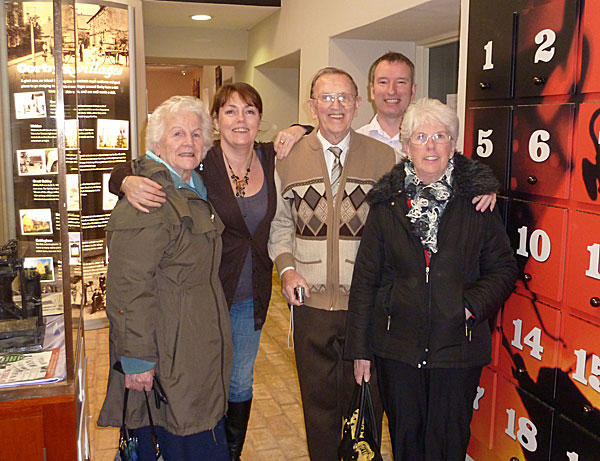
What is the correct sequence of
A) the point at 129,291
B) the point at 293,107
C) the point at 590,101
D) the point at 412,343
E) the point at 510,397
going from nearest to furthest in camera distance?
1. the point at 129,291
2. the point at 590,101
3. the point at 412,343
4. the point at 510,397
5. the point at 293,107

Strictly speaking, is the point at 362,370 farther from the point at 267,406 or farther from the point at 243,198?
the point at 267,406

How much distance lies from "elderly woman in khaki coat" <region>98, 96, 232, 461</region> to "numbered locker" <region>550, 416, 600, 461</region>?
3.85 feet

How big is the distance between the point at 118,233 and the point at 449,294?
1.08 metres

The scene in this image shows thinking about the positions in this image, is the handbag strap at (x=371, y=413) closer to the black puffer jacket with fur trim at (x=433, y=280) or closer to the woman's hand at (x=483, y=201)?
the black puffer jacket with fur trim at (x=433, y=280)

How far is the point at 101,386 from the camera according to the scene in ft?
12.1

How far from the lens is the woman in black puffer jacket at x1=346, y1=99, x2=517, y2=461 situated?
2043 mm

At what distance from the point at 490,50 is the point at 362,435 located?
1.57 metres

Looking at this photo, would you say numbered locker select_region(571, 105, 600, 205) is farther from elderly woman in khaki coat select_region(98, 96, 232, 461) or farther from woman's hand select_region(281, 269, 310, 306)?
elderly woman in khaki coat select_region(98, 96, 232, 461)

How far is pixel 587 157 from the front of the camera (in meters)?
1.95

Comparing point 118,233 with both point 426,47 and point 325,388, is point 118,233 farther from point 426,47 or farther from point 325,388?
point 426,47

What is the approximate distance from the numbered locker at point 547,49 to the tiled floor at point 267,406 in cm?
182

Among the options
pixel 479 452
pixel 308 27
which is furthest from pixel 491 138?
pixel 308 27

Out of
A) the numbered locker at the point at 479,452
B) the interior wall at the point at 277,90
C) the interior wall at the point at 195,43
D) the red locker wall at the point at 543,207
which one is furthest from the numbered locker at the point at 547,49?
the interior wall at the point at 195,43

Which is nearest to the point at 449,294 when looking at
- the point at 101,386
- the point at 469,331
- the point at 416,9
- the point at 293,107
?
the point at 469,331
